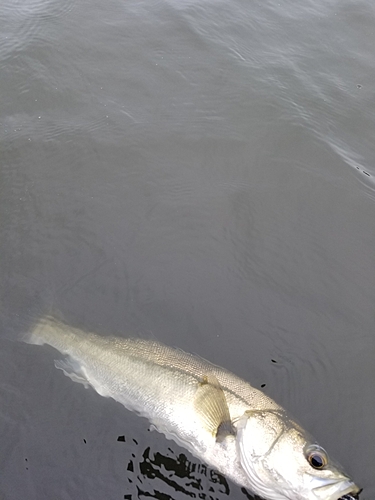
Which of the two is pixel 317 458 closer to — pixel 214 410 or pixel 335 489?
pixel 335 489

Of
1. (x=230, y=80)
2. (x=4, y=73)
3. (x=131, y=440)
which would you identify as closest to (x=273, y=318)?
(x=131, y=440)

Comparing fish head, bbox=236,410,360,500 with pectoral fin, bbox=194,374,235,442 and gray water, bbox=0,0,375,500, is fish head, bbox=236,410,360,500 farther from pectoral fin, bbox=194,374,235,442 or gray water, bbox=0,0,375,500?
gray water, bbox=0,0,375,500

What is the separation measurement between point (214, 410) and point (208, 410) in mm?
61

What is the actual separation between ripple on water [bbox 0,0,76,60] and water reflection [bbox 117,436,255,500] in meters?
8.14

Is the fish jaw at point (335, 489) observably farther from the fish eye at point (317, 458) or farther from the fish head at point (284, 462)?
the fish eye at point (317, 458)

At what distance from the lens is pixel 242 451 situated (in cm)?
466

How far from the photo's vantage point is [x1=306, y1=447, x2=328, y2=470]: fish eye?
428 centimetres

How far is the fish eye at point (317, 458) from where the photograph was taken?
4.28 meters

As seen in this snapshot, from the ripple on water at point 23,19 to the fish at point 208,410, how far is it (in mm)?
6684

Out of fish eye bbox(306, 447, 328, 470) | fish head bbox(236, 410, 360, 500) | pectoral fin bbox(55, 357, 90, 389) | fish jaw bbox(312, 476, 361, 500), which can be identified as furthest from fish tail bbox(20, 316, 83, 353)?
fish jaw bbox(312, 476, 361, 500)

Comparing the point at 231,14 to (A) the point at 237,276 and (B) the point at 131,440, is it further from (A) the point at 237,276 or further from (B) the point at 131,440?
(B) the point at 131,440

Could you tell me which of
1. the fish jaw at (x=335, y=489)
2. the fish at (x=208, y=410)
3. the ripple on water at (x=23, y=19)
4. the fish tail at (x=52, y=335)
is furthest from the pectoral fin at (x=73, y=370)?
the ripple on water at (x=23, y=19)

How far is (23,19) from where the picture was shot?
1050cm

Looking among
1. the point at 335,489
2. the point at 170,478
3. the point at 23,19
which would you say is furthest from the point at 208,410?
the point at 23,19
